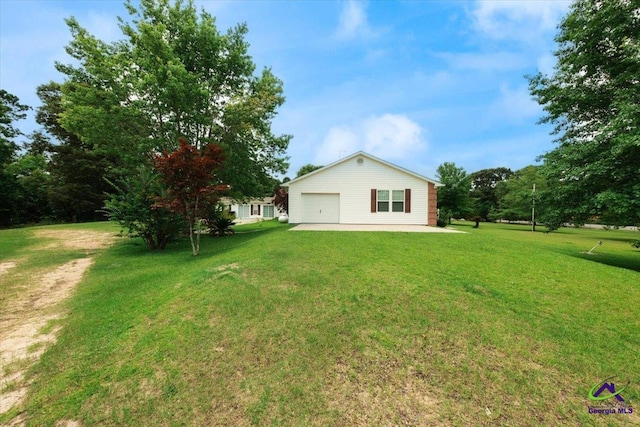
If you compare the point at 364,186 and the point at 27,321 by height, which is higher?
the point at 364,186

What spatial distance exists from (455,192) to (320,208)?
20925 millimetres

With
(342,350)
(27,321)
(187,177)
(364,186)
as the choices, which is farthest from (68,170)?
(342,350)

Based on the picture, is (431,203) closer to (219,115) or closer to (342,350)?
(219,115)

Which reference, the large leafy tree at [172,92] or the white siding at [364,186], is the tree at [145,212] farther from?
the white siding at [364,186]

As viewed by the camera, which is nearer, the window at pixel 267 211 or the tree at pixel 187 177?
the tree at pixel 187 177

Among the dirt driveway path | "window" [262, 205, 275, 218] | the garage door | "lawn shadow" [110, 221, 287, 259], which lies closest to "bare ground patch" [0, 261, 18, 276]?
the dirt driveway path

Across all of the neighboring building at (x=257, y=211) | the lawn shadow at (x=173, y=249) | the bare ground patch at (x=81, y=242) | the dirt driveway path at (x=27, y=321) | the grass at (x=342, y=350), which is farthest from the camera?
the neighboring building at (x=257, y=211)

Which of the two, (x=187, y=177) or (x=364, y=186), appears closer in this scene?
(x=187, y=177)

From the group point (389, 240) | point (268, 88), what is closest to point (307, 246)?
point (389, 240)

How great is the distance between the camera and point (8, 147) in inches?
811

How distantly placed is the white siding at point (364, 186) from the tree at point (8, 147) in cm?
2352

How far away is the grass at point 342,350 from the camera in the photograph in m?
2.37

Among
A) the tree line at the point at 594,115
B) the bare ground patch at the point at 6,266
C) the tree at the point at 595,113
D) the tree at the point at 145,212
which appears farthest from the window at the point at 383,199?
the bare ground patch at the point at 6,266

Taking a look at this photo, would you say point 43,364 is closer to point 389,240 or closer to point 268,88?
point 389,240
